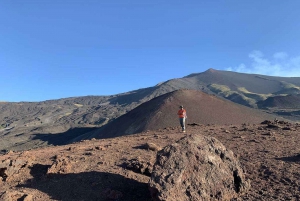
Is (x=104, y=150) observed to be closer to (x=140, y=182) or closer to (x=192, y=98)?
(x=140, y=182)

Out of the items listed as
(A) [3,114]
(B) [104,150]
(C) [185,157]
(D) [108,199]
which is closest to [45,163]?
(B) [104,150]

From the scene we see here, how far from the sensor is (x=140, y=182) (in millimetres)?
6648

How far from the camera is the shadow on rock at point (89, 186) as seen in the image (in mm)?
5992

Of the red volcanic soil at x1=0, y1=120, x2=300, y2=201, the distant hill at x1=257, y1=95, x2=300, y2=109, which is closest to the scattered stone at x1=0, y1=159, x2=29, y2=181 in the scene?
the red volcanic soil at x1=0, y1=120, x2=300, y2=201

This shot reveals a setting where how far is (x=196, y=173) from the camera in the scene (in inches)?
222

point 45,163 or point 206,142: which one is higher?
point 206,142

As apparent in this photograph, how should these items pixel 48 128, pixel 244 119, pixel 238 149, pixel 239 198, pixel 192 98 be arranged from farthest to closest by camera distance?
pixel 48 128
pixel 192 98
pixel 244 119
pixel 238 149
pixel 239 198

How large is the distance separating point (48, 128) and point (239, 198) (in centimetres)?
4976

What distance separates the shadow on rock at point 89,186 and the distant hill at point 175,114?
19051mm

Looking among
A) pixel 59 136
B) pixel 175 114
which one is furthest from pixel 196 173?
pixel 59 136

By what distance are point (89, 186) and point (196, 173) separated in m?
2.77

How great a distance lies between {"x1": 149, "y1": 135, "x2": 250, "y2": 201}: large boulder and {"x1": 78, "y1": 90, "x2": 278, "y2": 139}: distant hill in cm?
1981

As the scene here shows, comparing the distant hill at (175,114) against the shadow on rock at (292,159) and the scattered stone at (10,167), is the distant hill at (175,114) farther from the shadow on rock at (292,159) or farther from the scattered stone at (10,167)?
the scattered stone at (10,167)

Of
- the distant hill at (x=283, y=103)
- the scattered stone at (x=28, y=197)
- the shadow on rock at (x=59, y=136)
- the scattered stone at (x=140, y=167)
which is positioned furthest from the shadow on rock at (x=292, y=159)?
the distant hill at (x=283, y=103)
